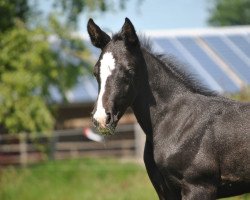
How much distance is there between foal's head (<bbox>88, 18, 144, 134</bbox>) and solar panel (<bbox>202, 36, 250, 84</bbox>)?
50.2 feet

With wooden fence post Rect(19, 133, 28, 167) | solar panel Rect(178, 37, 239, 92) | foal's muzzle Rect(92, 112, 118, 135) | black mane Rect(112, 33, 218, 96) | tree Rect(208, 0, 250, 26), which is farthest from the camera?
tree Rect(208, 0, 250, 26)

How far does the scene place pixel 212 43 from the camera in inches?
1001

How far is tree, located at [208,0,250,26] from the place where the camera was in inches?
2382

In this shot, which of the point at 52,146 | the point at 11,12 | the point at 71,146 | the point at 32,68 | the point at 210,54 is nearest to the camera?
the point at 32,68

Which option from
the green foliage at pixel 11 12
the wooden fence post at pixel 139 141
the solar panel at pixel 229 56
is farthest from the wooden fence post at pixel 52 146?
the solar panel at pixel 229 56

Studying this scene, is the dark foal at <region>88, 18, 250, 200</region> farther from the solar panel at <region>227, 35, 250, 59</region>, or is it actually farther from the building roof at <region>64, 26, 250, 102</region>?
the solar panel at <region>227, 35, 250, 59</region>

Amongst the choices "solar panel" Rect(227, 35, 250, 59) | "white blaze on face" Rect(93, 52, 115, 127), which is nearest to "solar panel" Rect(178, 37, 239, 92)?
"solar panel" Rect(227, 35, 250, 59)

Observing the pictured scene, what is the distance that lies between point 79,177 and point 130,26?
36.1 ft

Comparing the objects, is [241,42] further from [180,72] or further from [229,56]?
[180,72]

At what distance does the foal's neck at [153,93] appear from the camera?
21.5 ft

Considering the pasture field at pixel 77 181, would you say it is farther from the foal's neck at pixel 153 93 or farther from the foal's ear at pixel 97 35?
the foal's ear at pixel 97 35

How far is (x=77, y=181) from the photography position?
657 inches

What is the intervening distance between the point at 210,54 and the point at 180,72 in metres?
17.4

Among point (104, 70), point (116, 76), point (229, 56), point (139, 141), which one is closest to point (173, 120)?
point (116, 76)
